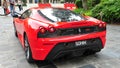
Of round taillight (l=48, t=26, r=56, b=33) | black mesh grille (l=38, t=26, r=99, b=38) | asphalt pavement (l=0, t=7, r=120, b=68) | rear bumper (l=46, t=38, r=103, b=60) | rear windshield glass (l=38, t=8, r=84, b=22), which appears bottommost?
asphalt pavement (l=0, t=7, r=120, b=68)

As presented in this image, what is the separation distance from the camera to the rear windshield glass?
Result: 5730 millimetres

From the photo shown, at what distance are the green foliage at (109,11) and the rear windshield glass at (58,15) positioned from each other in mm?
5516

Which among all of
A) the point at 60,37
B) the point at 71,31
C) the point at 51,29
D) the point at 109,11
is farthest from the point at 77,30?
the point at 109,11

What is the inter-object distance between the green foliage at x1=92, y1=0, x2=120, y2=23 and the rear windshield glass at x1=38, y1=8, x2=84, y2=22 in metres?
5.52

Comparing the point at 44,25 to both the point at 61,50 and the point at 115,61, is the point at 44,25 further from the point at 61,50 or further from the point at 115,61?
the point at 115,61

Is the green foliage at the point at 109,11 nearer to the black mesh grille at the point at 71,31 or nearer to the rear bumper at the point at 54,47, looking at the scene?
the black mesh grille at the point at 71,31

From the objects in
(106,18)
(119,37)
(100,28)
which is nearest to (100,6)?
(106,18)

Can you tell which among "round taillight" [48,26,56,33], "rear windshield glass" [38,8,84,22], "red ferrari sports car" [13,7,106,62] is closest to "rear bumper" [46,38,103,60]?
"red ferrari sports car" [13,7,106,62]

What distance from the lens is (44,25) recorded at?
520 cm

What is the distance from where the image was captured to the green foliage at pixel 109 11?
37.9 feet

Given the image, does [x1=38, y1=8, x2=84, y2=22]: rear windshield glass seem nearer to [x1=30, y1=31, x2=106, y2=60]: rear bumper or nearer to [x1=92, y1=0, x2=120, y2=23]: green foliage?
[x1=30, y1=31, x2=106, y2=60]: rear bumper

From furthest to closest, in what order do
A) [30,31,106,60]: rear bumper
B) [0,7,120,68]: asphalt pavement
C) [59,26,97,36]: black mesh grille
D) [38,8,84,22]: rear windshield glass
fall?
[38,8,84,22]: rear windshield glass
[0,7,120,68]: asphalt pavement
[59,26,97,36]: black mesh grille
[30,31,106,60]: rear bumper

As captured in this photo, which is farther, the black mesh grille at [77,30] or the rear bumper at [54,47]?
the black mesh grille at [77,30]

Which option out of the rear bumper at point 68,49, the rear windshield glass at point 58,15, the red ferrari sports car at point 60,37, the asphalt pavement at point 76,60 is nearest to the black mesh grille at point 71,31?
the red ferrari sports car at point 60,37
